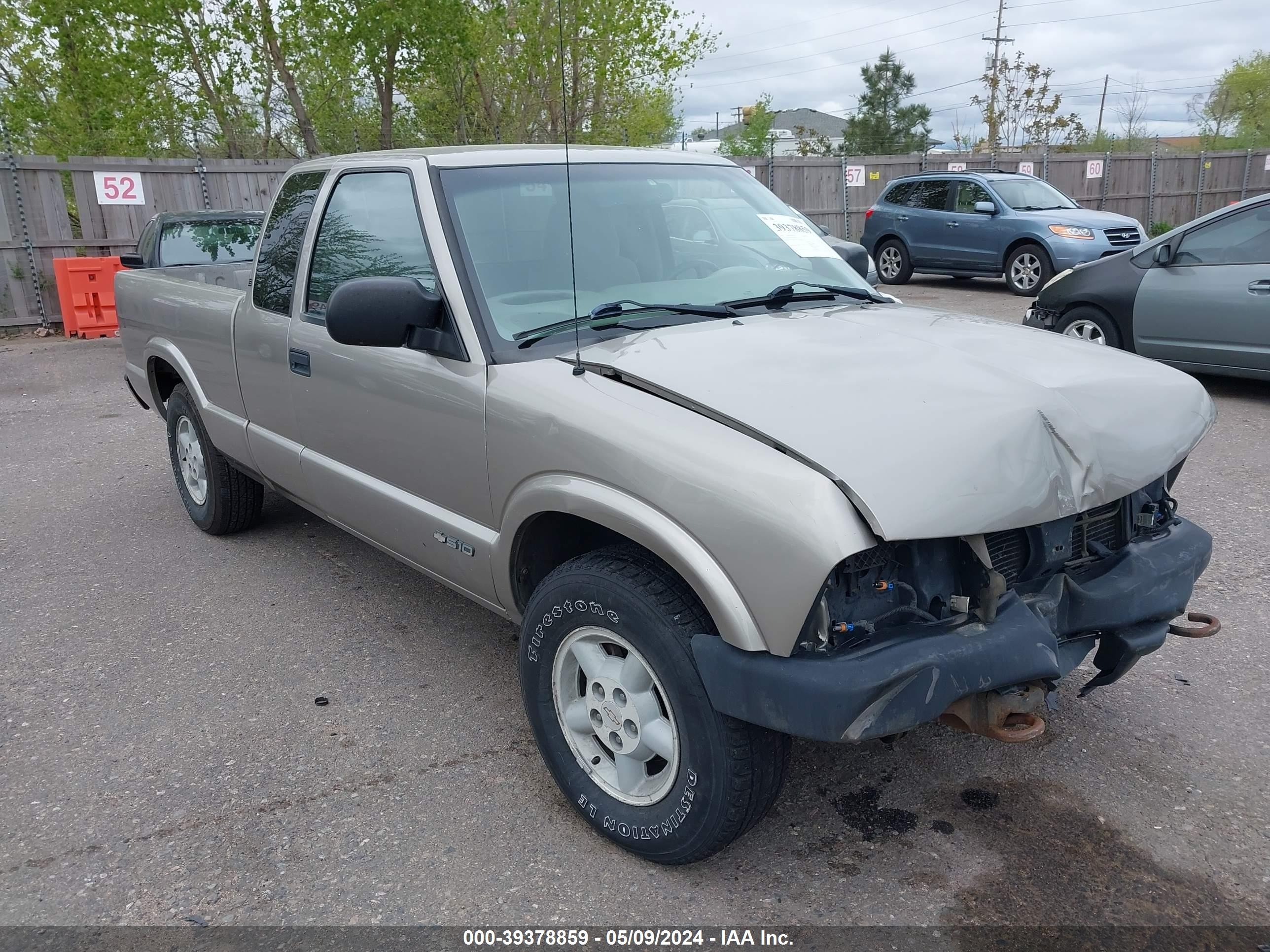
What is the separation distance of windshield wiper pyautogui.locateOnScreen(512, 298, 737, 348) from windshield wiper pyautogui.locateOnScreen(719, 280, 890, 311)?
0.09 metres

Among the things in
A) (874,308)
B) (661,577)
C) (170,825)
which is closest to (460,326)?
(661,577)

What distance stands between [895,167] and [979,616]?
2204 centimetres

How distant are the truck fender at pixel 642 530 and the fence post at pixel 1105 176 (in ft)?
82.4

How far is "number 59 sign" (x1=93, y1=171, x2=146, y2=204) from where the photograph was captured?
15164mm

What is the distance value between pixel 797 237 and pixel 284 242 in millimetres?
2196

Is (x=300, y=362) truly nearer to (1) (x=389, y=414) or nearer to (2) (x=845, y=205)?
(1) (x=389, y=414)

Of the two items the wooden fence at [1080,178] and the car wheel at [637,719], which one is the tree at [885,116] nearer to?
the wooden fence at [1080,178]

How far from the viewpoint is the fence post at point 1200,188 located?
26016 mm

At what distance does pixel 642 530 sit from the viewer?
2.50 metres

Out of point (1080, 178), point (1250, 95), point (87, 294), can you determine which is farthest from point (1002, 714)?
point (1250, 95)

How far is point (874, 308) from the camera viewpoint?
11.6 ft

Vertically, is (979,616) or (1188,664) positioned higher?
(979,616)

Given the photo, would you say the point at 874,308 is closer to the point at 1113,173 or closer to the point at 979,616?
the point at 979,616

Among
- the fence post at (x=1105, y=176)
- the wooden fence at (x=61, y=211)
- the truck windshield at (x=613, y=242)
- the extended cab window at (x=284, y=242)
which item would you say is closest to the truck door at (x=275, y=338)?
the extended cab window at (x=284, y=242)
